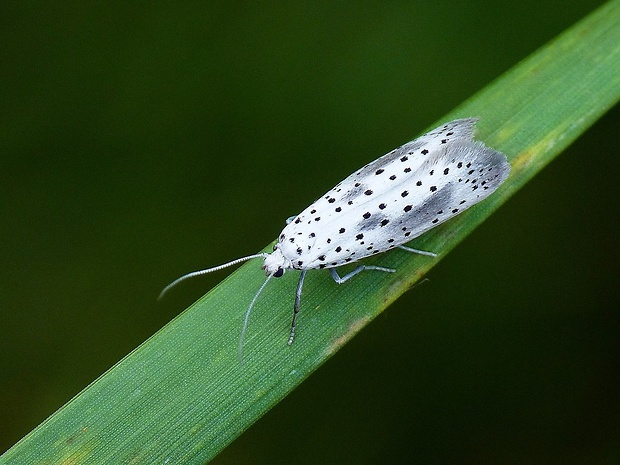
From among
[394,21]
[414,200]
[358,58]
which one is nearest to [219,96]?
[358,58]

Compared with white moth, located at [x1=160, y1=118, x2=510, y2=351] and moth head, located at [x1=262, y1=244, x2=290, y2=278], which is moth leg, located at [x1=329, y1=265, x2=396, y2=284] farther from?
moth head, located at [x1=262, y1=244, x2=290, y2=278]

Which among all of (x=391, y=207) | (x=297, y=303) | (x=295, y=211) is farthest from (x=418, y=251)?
(x=295, y=211)

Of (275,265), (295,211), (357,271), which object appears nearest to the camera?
(275,265)

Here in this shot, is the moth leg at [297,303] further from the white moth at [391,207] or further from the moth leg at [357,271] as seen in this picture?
the moth leg at [357,271]

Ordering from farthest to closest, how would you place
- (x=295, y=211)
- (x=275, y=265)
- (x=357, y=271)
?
(x=295, y=211) → (x=357, y=271) → (x=275, y=265)

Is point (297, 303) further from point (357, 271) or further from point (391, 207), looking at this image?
point (391, 207)

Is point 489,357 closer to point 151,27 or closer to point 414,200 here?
point 414,200

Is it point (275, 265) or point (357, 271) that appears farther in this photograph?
point (357, 271)
